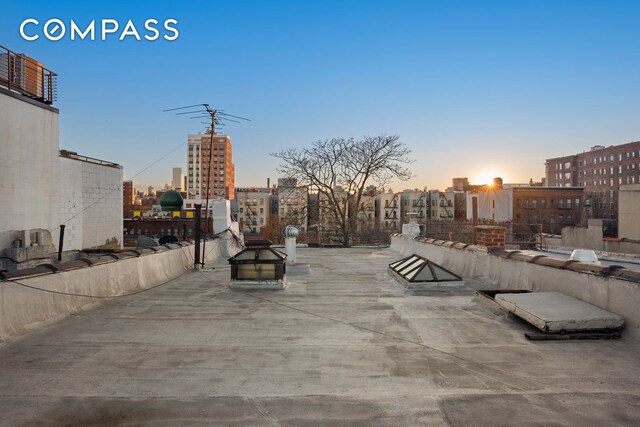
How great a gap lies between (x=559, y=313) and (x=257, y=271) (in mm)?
6788

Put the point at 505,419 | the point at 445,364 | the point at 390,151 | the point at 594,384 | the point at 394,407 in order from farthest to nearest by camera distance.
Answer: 1. the point at 390,151
2. the point at 445,364
3. the point at 594,384
4. the point at 394,407
5. the point at 505,419

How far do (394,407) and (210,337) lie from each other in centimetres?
336

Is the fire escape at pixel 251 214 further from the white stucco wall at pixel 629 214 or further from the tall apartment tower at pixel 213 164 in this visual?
the white stucco wall at pixel 629 214

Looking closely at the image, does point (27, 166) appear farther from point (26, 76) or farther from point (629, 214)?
point (629, 214)

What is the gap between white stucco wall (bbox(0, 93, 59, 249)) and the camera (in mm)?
13117

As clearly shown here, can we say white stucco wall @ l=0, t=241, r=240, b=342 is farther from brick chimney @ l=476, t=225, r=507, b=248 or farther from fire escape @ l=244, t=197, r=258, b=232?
fire escape @ l=244, t=197, r=258, b=232

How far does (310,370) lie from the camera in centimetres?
507

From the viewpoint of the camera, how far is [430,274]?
10.6 metres

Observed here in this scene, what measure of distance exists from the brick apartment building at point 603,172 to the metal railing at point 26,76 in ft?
334

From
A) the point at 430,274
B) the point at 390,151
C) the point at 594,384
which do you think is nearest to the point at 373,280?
the point at 430,274

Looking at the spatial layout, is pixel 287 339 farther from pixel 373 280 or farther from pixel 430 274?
pixel 373 280

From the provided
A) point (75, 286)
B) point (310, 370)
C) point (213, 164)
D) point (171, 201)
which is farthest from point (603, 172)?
point (213, 164)

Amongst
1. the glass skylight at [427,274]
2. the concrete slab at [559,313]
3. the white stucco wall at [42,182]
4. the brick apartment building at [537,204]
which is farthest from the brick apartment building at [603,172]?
the concrete slab at [559,313]

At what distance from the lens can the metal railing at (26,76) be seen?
13625 mm
